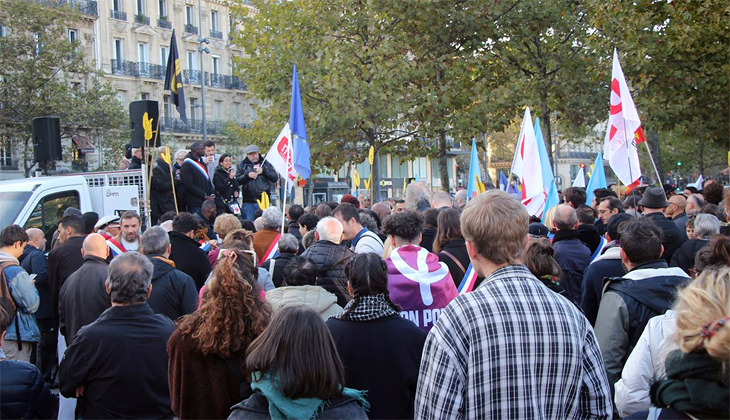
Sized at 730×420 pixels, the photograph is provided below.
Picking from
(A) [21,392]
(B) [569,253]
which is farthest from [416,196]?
(A) [21,392]

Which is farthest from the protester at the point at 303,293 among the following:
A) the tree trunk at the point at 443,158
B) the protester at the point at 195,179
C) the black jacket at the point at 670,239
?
the tree trunk at the point at 443,158

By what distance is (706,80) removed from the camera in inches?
708

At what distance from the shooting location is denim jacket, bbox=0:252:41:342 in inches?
261

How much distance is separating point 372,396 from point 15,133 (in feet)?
115

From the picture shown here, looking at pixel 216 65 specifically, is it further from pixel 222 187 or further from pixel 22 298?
pixel 22 298

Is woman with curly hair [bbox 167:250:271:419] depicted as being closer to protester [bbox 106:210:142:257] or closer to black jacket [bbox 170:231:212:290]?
black jacket [bbox 170:231:212:290]

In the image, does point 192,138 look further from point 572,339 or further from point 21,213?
point 572,339

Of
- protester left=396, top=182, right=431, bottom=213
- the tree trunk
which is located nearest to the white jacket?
protester left=396, top=182, right=431, bottom=213

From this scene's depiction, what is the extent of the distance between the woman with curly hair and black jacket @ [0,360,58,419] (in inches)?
27.0

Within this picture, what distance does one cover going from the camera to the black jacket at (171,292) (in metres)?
5.59

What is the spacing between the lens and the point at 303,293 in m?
5.01

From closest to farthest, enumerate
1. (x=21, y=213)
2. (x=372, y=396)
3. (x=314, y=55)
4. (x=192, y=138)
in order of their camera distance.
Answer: (x=372, y=396) → (x=21, y=213) → (x=314, y=55) → (x=192, y=138)

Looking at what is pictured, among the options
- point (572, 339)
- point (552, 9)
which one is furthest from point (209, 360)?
point (552, 9)

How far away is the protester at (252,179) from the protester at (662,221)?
6366mm
